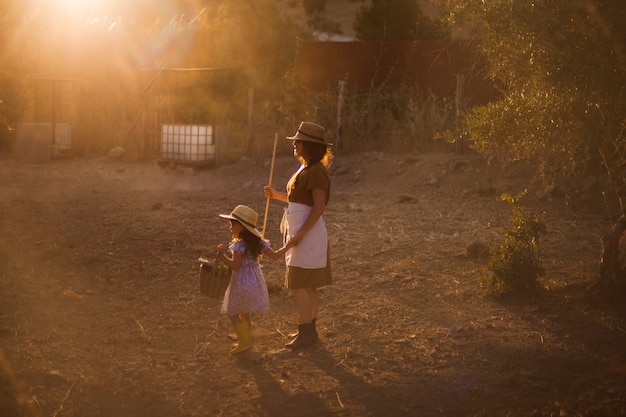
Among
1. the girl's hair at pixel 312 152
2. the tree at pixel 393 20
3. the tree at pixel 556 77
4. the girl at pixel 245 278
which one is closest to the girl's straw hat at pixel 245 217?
the girl at pixel 245 278

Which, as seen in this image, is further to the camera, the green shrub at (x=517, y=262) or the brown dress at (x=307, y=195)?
the green shrub at (x=517, y=262)

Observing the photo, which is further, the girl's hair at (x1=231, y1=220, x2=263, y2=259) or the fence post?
the fence post

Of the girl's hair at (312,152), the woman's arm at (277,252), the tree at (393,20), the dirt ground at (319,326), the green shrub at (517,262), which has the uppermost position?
the tree at (393,20)

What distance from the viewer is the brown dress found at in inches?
253

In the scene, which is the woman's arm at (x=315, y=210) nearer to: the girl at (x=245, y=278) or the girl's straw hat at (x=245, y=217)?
the girl at (x=245, y=278)

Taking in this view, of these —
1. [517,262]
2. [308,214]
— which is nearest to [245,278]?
[308,214]

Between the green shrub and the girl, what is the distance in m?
2.56

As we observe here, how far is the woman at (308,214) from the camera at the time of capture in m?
6.44

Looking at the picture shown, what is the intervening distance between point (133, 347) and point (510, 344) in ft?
9.48

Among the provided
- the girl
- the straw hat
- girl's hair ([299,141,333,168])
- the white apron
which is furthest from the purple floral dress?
the straw hat

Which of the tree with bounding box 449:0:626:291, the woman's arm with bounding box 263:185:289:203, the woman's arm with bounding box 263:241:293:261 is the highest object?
the tree with bounding box 449:0:626:291

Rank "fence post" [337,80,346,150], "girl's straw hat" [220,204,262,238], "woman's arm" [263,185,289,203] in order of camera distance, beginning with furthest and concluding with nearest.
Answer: "fence post" [337,80,346,150] < "woman's arm" [263,185,289,203] < "girl's straw hat" [220,204,262,238]

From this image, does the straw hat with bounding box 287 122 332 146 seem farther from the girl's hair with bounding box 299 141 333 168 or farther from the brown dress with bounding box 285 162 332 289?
the brown dress with bounding box 285 162 332 289

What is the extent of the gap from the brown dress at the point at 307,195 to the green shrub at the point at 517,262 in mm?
2206
